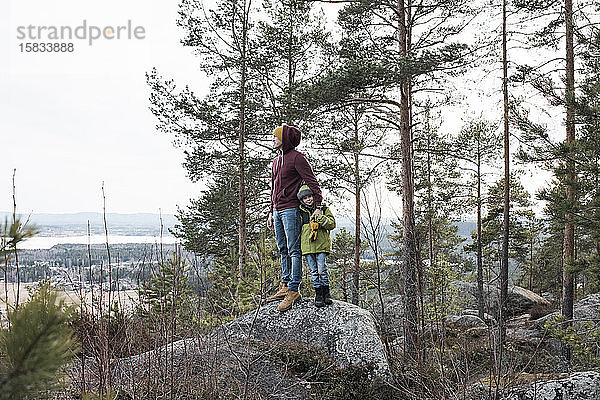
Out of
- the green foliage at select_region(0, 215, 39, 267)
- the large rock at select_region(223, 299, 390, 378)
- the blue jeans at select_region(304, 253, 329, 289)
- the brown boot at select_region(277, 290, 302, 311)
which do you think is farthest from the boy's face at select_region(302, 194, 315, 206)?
the green foliage at select_region(0, 215, 39, 267)

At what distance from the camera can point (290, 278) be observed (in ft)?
18.8

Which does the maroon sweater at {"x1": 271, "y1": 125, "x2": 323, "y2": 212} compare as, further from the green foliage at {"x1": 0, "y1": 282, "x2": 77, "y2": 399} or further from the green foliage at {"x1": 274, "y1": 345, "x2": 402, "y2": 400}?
the green foliage at {"x1": 0, "y1": 282, "x2": 77, "y2": 399}

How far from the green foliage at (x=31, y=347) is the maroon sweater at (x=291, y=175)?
4339 millimetres

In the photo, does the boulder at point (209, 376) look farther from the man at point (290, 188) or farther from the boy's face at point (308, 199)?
the boy's face at point (308, 199)

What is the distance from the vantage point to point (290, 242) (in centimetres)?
543

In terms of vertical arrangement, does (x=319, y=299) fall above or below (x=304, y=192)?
below

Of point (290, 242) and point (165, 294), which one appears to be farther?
point (290, 242)

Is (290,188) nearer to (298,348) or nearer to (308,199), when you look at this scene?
(308,199)

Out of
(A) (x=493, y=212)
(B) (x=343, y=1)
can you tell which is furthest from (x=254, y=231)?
(A) (x=493, y=212)

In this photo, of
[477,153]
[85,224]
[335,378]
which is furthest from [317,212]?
[477,153]

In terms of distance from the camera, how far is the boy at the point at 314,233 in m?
5.21

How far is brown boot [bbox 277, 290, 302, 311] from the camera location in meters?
5.59

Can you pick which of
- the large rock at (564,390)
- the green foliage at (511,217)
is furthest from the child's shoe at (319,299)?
the green foliage at (511,217)

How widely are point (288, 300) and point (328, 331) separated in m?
0.64
